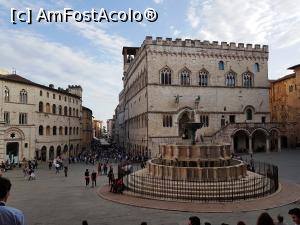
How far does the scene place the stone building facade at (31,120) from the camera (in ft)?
128

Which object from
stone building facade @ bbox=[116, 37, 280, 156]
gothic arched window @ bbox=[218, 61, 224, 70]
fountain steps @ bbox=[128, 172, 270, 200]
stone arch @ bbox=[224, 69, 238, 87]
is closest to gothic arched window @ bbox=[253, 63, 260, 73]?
stone building facade @ bbox=[116, 37, 280, 156]

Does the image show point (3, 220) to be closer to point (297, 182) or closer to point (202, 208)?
point (202, 208)

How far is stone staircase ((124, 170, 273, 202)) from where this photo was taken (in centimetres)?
1677

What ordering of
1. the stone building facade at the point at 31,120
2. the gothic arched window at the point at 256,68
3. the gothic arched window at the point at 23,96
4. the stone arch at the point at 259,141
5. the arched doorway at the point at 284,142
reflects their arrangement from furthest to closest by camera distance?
1. the arched doorway at the point at 284,142
2. the gothic arched window at the point at 256,68
3. the stone arch at the point at 259,141
4. the gothic arched window at the point at 23,96
5. the stone building facade at the point at 31,120

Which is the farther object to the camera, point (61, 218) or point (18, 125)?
point (18, 125)

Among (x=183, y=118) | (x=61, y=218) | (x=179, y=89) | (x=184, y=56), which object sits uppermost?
(x=184, y=56)

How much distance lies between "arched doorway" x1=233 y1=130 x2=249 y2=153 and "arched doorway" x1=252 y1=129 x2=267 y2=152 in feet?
3.56

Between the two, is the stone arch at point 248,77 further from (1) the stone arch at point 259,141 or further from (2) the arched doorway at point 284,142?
(2) the arched doorway at point 284,142

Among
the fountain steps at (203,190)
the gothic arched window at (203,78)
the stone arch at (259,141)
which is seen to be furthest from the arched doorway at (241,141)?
the fountain steps at (203,190)

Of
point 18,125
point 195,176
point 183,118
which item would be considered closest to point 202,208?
point 195,176

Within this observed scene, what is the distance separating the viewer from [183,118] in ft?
146

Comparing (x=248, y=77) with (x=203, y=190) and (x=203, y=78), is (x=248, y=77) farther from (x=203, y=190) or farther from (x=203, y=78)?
(x=203, y=190)

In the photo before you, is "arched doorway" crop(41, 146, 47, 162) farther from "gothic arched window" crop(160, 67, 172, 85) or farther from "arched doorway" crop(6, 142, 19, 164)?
"gothic arched window" crop(160, 67, 172, 85)

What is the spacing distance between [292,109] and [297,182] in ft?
119
